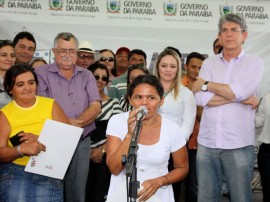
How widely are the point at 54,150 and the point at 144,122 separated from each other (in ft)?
3.19

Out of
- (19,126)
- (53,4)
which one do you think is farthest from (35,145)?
(53,4)

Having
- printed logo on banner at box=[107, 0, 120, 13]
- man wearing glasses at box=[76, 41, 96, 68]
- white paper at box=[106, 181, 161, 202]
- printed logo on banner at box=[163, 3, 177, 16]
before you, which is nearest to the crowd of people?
white paper at box=[106, 181, 161, 202]

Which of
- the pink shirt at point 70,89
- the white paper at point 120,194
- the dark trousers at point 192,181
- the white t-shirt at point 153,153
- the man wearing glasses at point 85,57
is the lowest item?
the dark trousers at point 192,181

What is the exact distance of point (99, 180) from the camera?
6.14 meters

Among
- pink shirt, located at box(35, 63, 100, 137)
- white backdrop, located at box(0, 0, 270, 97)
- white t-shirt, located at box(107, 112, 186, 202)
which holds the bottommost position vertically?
white t-shirt, located at box(107, 112, 186, 202)

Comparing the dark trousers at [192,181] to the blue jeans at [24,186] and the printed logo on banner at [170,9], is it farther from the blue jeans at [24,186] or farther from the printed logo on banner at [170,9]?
the printed logo on banner at [170,9]

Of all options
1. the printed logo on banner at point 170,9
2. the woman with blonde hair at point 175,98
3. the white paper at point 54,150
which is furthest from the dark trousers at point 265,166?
the printed logo on banner at point 170,9

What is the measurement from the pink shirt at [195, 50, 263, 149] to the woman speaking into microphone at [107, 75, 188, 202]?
31.0 inches

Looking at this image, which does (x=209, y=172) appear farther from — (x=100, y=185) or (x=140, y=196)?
(x=100, y=185)

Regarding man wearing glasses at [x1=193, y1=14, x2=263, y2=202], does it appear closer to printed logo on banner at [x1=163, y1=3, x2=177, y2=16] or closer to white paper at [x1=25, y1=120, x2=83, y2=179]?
white paper at [x1=25, y1=120, x2=83, y2=179]

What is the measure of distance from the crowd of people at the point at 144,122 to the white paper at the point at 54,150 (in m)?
0.07

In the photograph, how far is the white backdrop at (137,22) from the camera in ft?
26.6

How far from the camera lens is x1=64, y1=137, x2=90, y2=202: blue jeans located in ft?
18.0

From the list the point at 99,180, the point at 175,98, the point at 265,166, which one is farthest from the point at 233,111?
the point at 99,180
